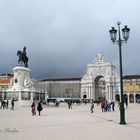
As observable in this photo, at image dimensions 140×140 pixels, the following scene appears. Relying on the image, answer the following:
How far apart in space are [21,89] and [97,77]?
86.5 meters

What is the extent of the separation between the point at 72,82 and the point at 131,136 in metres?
133

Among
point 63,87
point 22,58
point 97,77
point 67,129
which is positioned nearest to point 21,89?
point 22,58

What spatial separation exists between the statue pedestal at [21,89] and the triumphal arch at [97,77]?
7950cm

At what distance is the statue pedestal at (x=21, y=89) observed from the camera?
47656 mm

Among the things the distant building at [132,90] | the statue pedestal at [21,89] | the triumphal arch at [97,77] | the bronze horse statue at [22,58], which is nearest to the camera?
the statue pedestal at [21,89]

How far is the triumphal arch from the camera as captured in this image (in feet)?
422

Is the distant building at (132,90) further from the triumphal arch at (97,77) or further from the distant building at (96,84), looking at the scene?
the triumphal arch at (97,77)

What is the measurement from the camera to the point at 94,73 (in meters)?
132

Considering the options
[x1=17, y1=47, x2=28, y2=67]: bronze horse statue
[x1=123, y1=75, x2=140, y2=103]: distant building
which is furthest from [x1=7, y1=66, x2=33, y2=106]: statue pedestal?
[x1=123, y1=75, x2=140, y2=103]: distant building

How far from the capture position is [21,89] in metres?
49.1

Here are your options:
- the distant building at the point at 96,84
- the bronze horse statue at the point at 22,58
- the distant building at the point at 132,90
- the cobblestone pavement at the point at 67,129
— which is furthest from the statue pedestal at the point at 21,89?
the distant building at the point at 132,90

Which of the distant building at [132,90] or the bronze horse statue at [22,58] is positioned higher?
the bronze horse statue at [22,58]

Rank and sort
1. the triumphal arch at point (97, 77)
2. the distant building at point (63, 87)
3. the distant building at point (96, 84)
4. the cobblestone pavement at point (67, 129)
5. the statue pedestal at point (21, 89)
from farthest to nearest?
the distant building at point (63, 87), the triumphal arch at point (97, 77), the distant building at point (96, 84), the statue pedestal at point (21, 89), the cobblestone pavement at point (67, 129)

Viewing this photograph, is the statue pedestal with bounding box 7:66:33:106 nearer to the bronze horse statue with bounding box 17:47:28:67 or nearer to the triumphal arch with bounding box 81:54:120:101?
the bronze horse statue with bounding box 17:47:28:67
